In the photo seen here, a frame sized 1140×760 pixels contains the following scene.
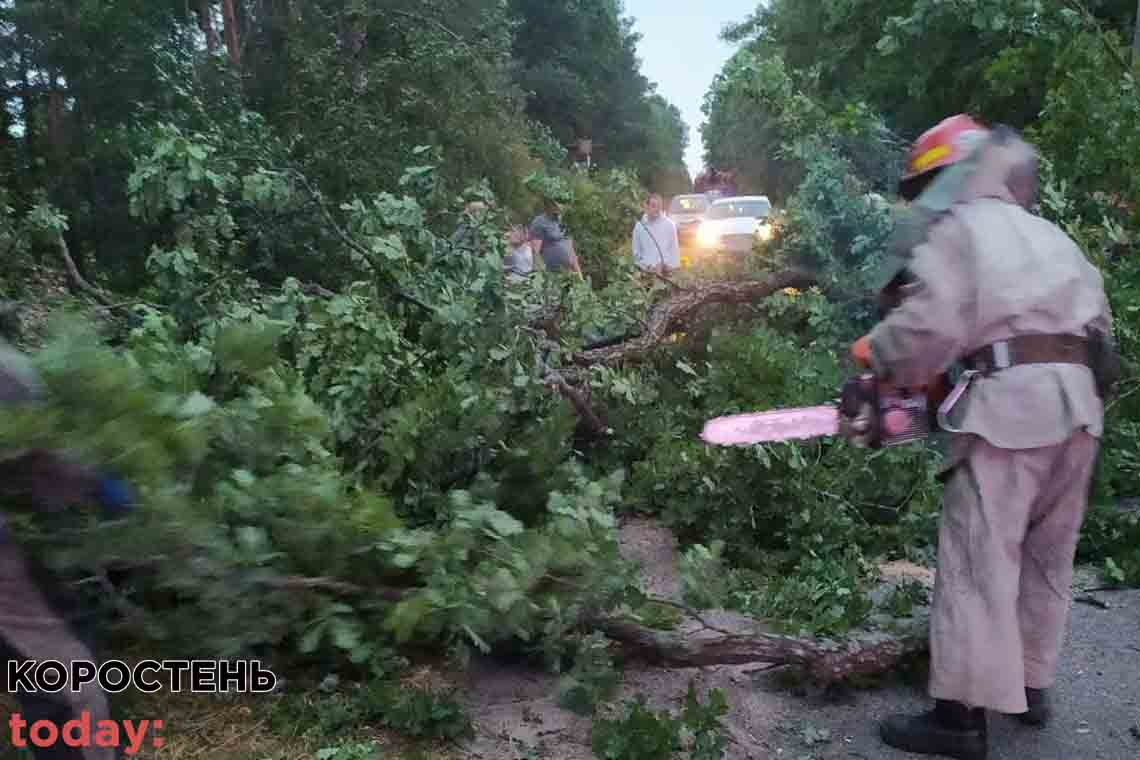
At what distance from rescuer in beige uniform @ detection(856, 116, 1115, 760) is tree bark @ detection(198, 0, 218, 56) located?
31.2 feet

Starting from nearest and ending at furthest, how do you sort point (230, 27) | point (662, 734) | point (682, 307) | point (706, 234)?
1. point (662, 734)
2. point (682, 307)
3. point (230, 27)
4. point (706, 234)

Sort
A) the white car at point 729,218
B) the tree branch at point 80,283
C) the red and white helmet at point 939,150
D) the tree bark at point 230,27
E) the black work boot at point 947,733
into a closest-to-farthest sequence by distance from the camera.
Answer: the black work boot at point 947,733 → the red and white helmet at point 939,150 → the tree branch at point 80,283 → the tree bark at point 230,27 → the white car at point 729,218

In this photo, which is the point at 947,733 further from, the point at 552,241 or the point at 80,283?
the point at 552,241

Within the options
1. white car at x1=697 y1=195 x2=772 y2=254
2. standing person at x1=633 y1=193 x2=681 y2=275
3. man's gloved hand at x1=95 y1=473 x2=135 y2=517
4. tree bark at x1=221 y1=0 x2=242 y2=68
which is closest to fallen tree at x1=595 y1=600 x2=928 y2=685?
man's gloved hand at x1=95 y1=473 x2=135 y2=517

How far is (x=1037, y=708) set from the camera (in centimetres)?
300

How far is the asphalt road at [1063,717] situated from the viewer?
9.53 ft

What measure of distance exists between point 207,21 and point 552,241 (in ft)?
17.4

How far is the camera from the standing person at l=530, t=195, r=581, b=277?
818 centimetres

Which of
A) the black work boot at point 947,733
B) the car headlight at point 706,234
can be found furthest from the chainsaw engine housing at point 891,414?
the car headlight at point 706,234

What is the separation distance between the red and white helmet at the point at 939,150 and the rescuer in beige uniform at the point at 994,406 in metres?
0.10

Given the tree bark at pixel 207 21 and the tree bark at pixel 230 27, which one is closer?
the tree bark at pixel 207 21

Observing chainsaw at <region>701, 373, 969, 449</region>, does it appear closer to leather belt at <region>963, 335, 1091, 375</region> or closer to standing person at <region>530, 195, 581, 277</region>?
leather belt at <region>963, 335, 1091, 375</region>

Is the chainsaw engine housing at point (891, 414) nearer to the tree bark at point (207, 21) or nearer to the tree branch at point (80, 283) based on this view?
the tree branch at point (80, 283)

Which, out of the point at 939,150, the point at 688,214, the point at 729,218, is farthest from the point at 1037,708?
the point at 688,214
